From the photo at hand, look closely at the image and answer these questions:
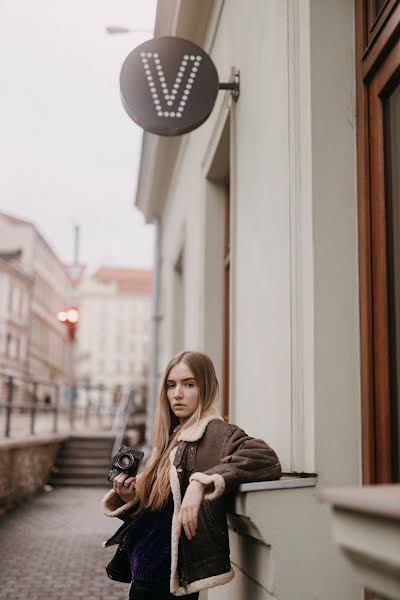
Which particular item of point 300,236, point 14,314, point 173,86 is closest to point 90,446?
point 173,86

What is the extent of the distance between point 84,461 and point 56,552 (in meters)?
7.68

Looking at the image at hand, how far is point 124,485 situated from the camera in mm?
2932

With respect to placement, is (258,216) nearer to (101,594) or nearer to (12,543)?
(101,594)

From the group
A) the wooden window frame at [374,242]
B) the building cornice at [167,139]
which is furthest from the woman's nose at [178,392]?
the building cornice at [167,139]

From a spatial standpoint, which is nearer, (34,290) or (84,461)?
(84,461)

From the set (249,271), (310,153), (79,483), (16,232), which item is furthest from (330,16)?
(16,232)

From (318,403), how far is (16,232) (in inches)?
2232

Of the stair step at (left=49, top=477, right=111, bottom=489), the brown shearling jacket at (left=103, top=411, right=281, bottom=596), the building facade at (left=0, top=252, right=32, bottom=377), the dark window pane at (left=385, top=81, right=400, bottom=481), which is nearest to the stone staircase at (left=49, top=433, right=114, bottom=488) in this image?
the stair step at (left=49, top=477, right=111, bottom=489)

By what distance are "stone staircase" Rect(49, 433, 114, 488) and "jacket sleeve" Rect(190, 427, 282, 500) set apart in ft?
37.4

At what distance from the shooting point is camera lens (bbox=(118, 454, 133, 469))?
290 cm

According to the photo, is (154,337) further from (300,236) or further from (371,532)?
(371,532)

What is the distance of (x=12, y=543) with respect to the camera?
7.62m

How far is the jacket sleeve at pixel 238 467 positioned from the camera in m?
2.51

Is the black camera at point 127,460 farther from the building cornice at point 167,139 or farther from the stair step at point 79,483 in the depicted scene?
the stair step at point 79,483
